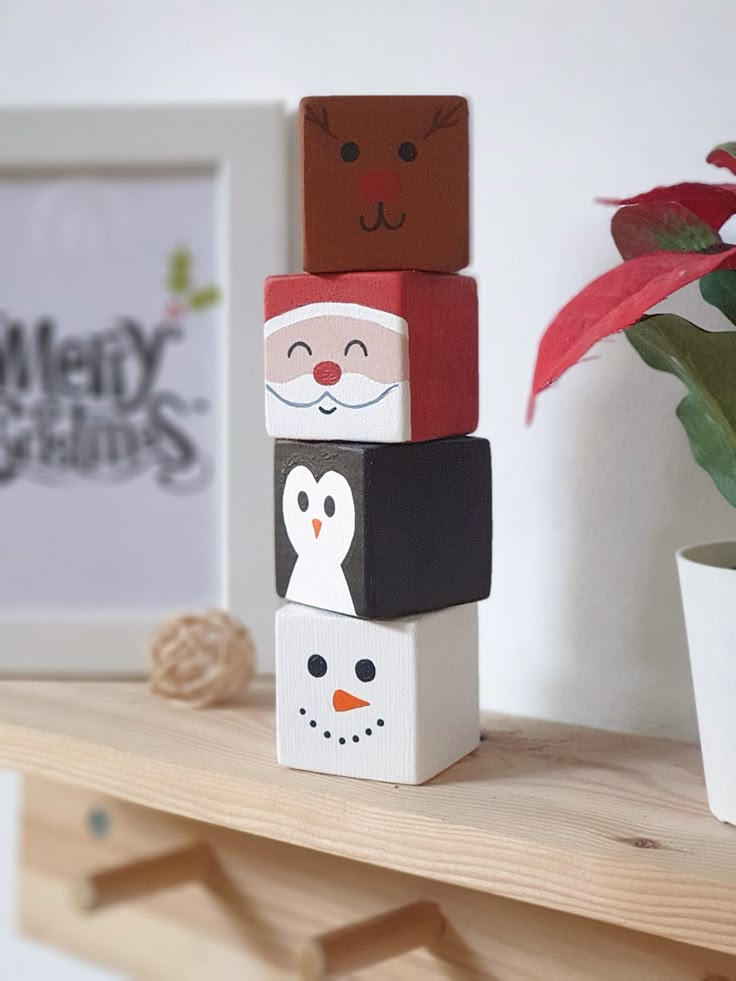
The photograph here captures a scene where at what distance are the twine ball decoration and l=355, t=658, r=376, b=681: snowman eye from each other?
0.37ft

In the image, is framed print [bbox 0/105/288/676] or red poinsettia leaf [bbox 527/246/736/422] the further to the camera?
framed print [bbox 0/105/288/676]

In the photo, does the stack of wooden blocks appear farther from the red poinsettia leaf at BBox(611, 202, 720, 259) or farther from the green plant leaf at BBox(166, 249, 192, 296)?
the green plant leaf at BBox(166, 249, 192, 296)

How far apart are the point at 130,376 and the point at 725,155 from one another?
351mm

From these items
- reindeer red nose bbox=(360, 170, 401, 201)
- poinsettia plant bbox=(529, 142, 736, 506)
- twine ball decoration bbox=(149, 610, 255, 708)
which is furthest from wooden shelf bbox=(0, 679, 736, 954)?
reindeer red nose bbox=(360, 170, 401, 201)

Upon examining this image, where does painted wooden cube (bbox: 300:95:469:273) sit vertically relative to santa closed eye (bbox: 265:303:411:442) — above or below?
above

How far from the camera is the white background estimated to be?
1.65ft

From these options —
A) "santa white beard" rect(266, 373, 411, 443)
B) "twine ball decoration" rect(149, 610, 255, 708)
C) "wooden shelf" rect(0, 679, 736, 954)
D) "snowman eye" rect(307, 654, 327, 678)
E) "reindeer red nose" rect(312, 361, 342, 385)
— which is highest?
"reindeer red nose" rect(312, 361, 342, 385)

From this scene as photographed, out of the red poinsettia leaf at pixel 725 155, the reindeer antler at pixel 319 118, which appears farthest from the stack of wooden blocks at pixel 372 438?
the red poinsettia leaf at pixel 725 155

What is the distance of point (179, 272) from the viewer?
0.62 metres

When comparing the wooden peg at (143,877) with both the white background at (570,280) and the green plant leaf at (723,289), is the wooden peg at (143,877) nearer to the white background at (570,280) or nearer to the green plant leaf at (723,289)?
the white background at (570,280)

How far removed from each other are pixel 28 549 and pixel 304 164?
0.30 metres

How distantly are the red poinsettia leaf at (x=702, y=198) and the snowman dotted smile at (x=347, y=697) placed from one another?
189 millimetres

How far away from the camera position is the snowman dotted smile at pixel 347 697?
44 centimetres

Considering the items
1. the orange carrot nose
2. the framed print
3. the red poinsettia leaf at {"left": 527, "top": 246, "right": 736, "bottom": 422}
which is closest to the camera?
the red poinsettia leaf at {"left": 527, "top": 246, "right": 736, "bottom": 422}
